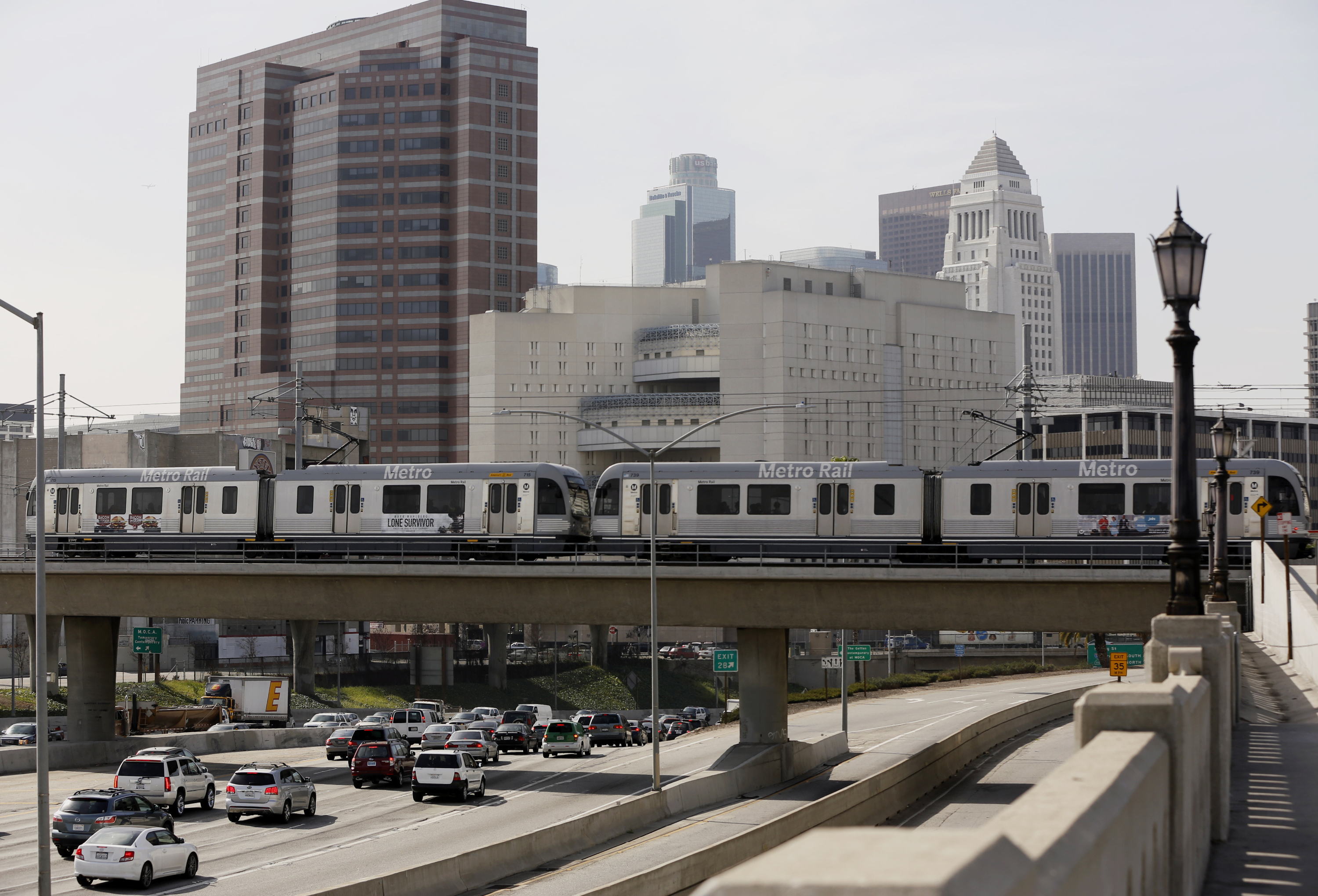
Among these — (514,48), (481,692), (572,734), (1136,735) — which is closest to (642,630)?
(481,692)

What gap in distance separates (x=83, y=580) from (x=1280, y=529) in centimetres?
3916

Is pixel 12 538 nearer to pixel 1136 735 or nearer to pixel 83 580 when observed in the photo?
pixel 83 580

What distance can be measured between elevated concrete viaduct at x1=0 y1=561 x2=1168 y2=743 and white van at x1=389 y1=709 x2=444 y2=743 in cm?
1421

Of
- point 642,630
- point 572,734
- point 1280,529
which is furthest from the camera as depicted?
point 642,630

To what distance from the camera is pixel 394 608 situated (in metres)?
46.0

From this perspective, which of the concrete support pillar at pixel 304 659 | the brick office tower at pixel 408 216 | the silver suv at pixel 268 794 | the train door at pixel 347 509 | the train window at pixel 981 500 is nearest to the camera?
the silver suv at pixel 268 794

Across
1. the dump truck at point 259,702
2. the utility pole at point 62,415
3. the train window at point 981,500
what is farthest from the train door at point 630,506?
the dump truck at point 259,702

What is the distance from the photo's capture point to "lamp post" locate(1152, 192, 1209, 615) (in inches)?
589

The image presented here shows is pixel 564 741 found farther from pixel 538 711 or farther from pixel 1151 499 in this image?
pixel 1151 499

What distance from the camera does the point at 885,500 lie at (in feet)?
146

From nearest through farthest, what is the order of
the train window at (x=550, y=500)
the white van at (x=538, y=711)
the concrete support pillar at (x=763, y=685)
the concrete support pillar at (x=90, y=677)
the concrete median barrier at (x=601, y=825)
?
the concrete median barrier at (x=601, y=825), the concrete support pillar at (x=763, y=685), the train window at (x=550, y=500), the concrete support pillar at (x=90, y=677), the white van at (x=538, y=711)

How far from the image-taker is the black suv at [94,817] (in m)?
32.2

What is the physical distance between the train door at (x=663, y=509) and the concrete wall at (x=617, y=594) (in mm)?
2358

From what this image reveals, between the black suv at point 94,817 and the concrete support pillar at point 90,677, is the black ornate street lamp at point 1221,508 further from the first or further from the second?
the concrete support pillar at point 90,677
